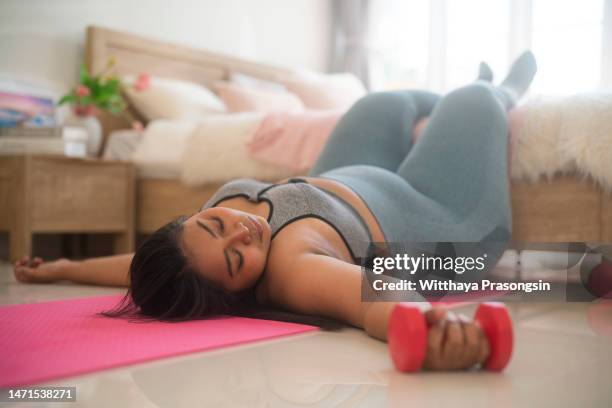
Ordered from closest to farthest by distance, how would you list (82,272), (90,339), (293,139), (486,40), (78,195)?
1. (90,339)
2. (82,272)
3. (293,139)
4. (78,195)
5. (486,40)

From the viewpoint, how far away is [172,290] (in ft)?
4.17

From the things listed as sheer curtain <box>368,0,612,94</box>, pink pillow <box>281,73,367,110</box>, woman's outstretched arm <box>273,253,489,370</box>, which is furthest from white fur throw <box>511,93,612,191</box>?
sheer curtain <box>368,0,612,94</box>

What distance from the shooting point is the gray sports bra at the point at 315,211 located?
143 centimetres

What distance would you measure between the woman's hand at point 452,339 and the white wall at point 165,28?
9.18 ft

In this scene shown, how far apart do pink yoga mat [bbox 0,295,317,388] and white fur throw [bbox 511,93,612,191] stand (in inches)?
38.0

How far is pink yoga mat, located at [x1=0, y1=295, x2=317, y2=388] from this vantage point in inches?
37.4

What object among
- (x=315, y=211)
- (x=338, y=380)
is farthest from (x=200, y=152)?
(x=338, y=380)

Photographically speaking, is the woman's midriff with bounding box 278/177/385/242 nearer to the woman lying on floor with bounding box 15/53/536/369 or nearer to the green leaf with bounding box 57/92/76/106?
the woman lying on floor with bounding box 15/53/536/369

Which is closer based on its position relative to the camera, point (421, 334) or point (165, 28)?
point (421, 334)

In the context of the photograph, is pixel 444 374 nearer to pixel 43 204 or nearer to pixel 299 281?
pixel 299 281

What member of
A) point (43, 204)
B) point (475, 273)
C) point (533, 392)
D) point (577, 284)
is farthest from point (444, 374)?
point (43, 204)

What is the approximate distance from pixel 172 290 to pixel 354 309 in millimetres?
364

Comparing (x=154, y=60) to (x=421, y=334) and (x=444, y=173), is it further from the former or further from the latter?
(x=421, y=334)

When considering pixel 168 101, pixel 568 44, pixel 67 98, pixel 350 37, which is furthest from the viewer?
pixel 350 37
